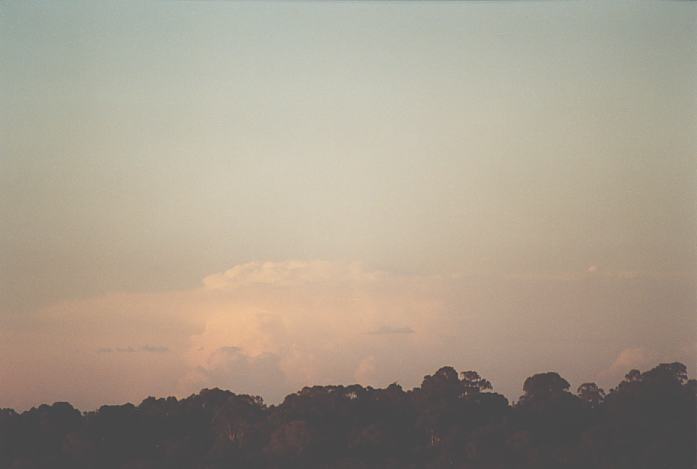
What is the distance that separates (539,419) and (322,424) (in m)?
7.56

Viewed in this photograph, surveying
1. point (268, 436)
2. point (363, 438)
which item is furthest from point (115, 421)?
point (363, 438)

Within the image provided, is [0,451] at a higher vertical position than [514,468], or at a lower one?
higher

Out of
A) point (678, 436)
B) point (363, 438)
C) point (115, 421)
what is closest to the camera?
point (678, 436)

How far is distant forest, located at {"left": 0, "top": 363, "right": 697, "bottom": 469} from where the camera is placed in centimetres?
3294

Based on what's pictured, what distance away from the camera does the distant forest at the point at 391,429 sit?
32.9m

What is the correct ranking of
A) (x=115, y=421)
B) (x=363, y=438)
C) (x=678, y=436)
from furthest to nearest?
(x=115, y=421) → (x=363, y=438) → (x=678, y=436)

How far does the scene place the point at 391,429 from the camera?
36281mm

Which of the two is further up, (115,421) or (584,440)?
(115,421)

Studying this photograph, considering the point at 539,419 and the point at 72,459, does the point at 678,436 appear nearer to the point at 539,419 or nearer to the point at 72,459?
the point at 539,419

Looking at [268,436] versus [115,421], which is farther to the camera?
[115,421]

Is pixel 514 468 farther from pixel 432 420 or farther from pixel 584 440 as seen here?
pixel 432 420

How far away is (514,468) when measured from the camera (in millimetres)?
32750

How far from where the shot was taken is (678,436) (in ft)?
106

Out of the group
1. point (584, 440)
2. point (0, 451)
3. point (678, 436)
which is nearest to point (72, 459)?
point (0, 451)
